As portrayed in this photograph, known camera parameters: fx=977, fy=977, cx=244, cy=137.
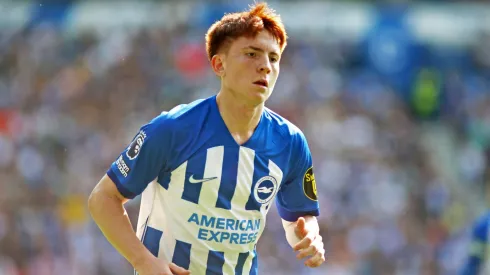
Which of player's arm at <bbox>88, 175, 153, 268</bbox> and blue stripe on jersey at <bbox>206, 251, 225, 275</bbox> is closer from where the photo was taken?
player's arm at <bbox>88, 175, 153, 268</bbox>

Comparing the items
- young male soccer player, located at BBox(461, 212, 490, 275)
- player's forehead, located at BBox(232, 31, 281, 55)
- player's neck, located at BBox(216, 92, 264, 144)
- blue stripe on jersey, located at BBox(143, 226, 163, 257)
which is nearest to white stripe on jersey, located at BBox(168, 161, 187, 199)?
blue stripe on jersey, located at BBox(143, 226, 163, 257)

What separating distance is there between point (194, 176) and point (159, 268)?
0.57 metres

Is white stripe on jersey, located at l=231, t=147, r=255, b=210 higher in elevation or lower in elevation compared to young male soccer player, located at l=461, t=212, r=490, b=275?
higher

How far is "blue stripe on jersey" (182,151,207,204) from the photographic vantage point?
485 cm

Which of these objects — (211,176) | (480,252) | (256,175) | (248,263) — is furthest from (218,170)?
(480,252)

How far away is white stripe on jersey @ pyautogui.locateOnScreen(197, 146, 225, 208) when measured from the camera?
16.0 feet

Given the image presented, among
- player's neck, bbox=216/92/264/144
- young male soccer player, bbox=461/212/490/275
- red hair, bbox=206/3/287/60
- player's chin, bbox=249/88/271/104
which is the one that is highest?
red hair, bbox=206/3/287/60

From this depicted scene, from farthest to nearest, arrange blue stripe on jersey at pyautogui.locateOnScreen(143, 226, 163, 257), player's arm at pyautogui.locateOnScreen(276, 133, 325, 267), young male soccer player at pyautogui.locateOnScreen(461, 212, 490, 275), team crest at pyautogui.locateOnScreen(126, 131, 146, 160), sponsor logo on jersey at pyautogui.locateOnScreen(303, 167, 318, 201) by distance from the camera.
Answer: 1. young male soccer player at pyautogui.locateOnScreen(461, 212, 490, 275)
2. sponsor logo on jersey at pyautogui.locateOnScreen(303, 167, 318, 201)
3. player's arm at pyautogui.locateOnScreen(276, 133, 325, 267)
4. blue stripe on jersey at pyautogui.locateOnScreen(143, 226, 163, 257)
5. team crest at pyautogui.locateOnScreen(126, 131, 146, 160)

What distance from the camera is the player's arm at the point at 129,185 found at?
15.2 ft

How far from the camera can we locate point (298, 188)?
5.27 meters

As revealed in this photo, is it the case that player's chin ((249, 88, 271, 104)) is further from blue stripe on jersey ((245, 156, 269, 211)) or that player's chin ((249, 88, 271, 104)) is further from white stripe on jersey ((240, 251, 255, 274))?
white stripe on jersey ((240, 251, 255, 274))

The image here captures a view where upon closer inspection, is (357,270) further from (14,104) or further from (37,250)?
(14,104)

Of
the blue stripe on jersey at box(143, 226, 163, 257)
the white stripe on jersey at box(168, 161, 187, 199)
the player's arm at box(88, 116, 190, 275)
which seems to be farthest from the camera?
the blue stripe on jersey at box(143, 226, 163, 257)

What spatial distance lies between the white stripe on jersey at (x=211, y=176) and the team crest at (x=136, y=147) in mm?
351
